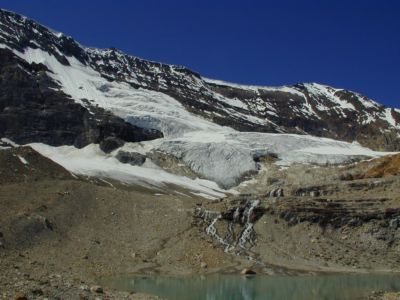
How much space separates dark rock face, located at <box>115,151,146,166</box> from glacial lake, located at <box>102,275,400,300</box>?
116220mm

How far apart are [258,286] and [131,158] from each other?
4904 inches

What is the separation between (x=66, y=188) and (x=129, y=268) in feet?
57.6

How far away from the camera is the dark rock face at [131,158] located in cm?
16607

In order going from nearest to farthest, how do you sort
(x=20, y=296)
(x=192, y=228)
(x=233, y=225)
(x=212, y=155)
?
(x=20, y=296), (x=192, y=228), (x=233, y=225), (x=212, y=155)

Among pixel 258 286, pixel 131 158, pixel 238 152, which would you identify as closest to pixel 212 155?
pixel 238 152

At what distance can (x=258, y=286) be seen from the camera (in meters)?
45.8

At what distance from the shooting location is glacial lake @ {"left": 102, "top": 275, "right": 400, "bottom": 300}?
40.4m

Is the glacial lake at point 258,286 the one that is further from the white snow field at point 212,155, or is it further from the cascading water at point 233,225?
the white snow field at point 212,155

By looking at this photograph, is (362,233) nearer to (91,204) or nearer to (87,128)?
(91,204)

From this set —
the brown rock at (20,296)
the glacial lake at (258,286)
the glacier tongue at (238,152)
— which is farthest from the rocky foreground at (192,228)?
the glacier tongue at (238,152)

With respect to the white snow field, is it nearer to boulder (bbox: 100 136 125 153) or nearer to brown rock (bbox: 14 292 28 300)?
boulder (bbox: 100 136 125 153)

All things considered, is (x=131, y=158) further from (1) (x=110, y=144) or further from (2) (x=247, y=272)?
(2) (x=247, y=272)

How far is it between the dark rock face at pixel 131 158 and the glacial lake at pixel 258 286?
116220 mm

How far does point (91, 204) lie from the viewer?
212 feet
